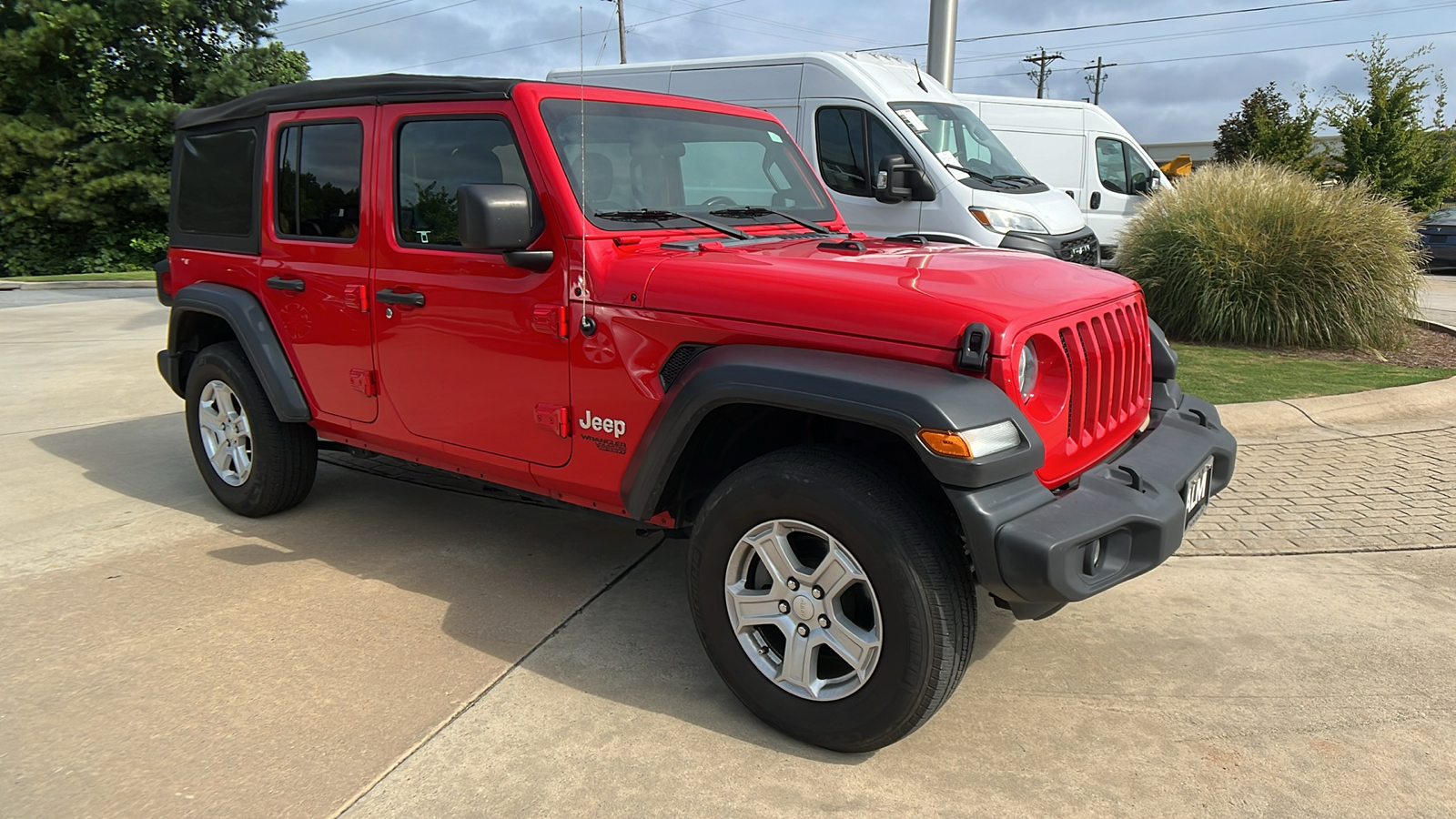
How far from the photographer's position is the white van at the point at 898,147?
28.5 ft

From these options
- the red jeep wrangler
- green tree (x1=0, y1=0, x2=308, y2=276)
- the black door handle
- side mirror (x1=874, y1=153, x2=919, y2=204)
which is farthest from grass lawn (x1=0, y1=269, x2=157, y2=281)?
the black door handle

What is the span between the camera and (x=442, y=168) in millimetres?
3695

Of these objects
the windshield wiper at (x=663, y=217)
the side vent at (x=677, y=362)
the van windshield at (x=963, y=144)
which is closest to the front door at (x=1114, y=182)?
the van windshield at (x=963, y=144)

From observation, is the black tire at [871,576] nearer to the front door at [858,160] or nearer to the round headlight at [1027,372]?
the round headlight at [1027,372]

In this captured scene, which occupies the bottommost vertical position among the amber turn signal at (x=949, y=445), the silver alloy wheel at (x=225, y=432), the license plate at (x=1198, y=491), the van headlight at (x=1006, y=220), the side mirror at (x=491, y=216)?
the silver alloy wheel at (x=225, y=432)

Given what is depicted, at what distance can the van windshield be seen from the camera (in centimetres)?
905

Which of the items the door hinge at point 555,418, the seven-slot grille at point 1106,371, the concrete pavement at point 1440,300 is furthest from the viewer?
the concrete pavement at point 1440,300

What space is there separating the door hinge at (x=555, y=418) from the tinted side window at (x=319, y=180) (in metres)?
1.23

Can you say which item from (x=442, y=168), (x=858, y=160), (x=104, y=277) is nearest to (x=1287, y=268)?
(x=858, y=160)

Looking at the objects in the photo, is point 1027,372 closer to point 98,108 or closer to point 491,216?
point 491,216

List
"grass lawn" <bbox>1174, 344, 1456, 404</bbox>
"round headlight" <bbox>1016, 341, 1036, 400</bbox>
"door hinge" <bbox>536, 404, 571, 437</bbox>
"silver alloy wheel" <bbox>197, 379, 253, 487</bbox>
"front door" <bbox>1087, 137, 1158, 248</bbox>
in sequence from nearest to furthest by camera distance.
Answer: "round headlight" <bbox>1016, 341, 1036, 400</bbox>
"door hinge" <bbox>536, 404, 571, 437</bbox>
"silver alloy wheel" <bbox>197, 379, 253, 487</bbox>
"grass lawn" <bbox>1174, 344, 1456, 404</bbox>
"front door" <bbox>1087, 137, 1158, 248</bbox>

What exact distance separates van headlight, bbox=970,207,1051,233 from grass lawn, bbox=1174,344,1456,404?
1632mm

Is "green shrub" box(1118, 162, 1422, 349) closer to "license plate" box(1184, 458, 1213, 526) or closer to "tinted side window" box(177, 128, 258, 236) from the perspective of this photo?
"license plate" box(1184, 458, 1213, 526)

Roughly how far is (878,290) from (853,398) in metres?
0.35
